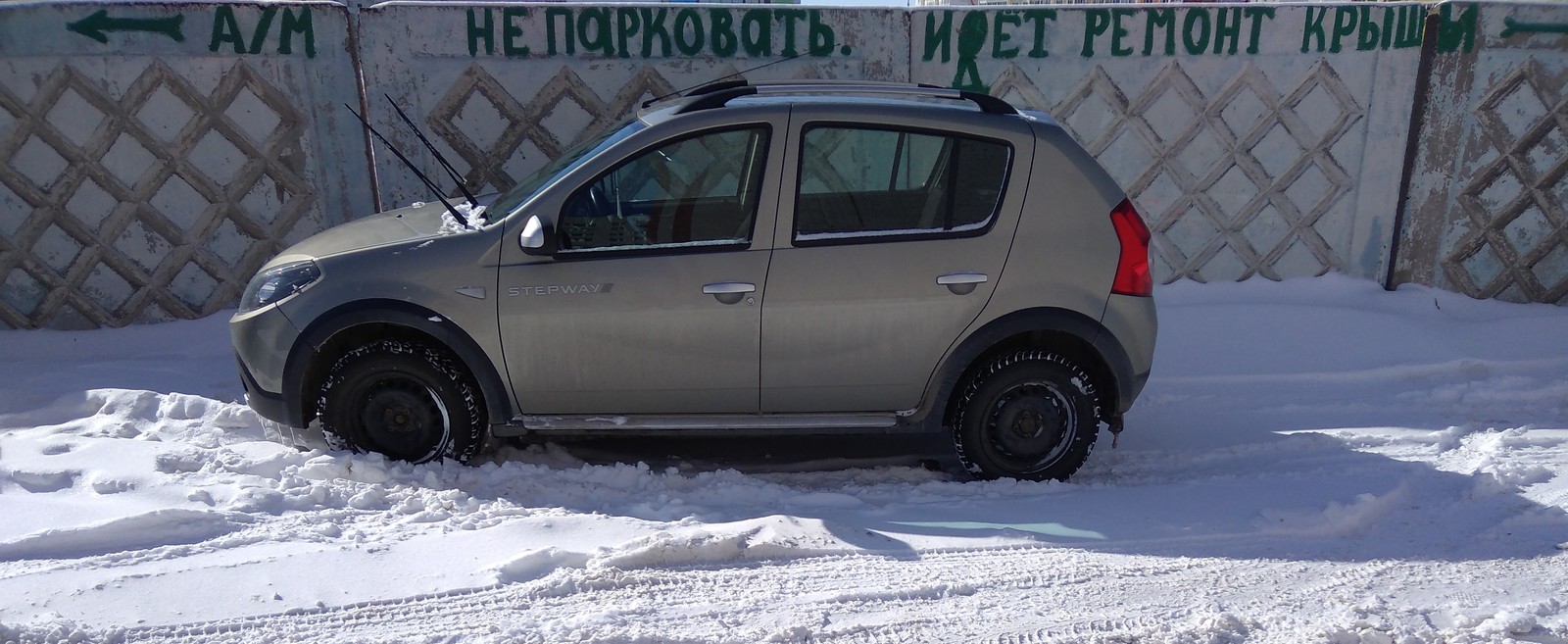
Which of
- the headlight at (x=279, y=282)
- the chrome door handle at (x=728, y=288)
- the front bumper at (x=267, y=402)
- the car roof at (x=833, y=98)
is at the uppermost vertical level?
the car roof at (x=833, y=98)

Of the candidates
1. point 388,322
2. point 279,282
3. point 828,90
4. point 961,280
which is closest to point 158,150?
point 279,282

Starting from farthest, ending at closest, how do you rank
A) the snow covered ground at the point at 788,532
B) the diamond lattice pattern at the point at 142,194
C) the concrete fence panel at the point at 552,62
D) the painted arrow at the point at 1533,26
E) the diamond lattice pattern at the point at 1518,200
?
the diamond lattice pattern at the point at 1518,200 < the painted arrow at the point at 1533,26 < the concrete fence panel at the point at 552,62 < the diamond lattice pattern at the point at 142,194 < the snow covered ground at the point at 788,532

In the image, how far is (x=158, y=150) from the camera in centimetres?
621

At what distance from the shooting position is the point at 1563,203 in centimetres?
692

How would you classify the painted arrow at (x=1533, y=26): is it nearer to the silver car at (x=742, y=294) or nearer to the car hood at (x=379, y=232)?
the silver car at (x=742, y=294)

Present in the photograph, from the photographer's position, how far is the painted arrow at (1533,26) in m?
6.67

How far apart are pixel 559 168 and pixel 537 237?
53 cm

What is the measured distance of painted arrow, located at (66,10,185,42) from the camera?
6014mm

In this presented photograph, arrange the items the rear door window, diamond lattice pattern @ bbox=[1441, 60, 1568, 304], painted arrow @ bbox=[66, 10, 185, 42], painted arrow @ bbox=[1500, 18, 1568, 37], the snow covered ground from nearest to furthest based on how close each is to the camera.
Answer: the snow covered ground < the rear door window < painted arrow @ bbox=[66, 10, 185, 42] < painted arrow @ bbox=[1500, 18, 1568, 37] < diamond lattice pattern @ bbox=[1441, 60, 1568, 304]

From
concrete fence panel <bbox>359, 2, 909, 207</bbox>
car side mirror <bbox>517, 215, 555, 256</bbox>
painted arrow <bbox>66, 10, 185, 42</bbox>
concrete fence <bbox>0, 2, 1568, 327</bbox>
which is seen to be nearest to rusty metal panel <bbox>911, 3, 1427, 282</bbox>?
concrete fence <bbox>0, 2, 1568, 327</bbox>

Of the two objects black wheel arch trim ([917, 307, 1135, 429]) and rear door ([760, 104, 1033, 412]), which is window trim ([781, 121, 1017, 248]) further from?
black wheel arch trim ([917, 307, 1135, 429])

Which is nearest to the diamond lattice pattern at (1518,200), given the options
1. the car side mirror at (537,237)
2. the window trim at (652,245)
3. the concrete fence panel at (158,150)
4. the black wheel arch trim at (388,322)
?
the window trim at (652,245)

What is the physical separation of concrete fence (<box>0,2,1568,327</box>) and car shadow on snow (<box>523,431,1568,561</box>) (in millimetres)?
2460

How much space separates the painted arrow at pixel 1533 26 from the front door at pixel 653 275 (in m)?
5.48
